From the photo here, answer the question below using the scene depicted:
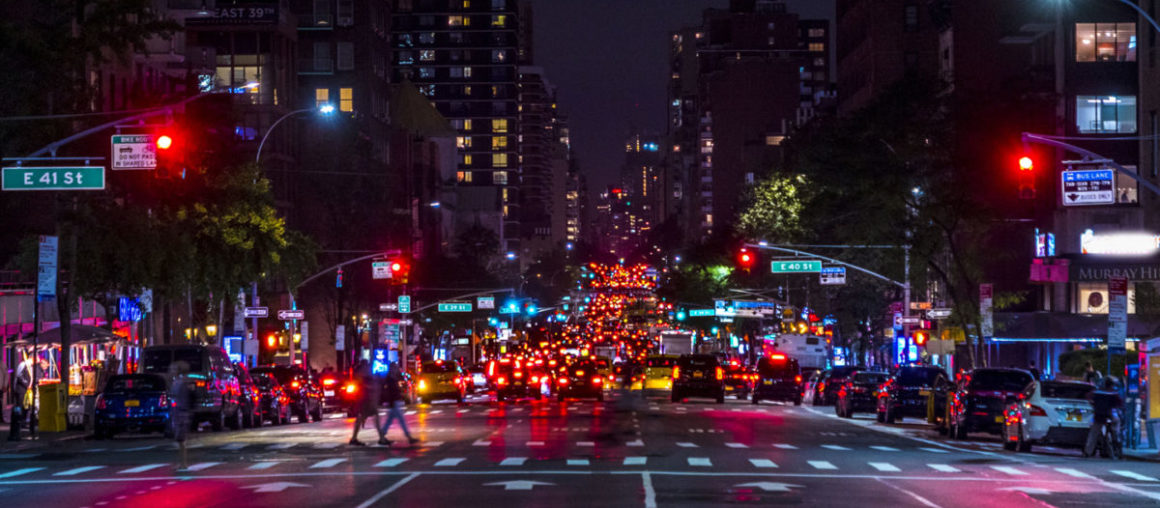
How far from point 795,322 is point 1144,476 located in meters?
68.5

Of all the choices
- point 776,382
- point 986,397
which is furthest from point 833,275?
point 986,397

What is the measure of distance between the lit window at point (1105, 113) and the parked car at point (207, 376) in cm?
4359

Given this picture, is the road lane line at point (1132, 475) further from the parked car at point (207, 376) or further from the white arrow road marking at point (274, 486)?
the parked car at point (207, 376)

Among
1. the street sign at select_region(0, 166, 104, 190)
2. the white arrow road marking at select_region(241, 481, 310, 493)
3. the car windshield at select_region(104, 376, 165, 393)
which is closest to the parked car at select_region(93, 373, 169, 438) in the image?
the car windshield at select_region(104, 376, 165, 393)

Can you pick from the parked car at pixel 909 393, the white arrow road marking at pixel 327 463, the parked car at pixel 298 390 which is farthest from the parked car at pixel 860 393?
the white arrow road marking at pixel 327 463

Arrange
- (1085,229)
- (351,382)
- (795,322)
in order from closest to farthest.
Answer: (351,382), (1085,229), (795,322)

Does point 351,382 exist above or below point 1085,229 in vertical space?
below

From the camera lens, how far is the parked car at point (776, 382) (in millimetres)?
65750

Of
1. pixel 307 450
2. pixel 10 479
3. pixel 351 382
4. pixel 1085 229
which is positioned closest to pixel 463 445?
pixel 307 450

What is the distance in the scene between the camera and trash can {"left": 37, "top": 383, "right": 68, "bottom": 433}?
4044 cm

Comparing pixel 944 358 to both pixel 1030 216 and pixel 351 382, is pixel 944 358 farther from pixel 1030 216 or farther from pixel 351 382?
pixel 351 382

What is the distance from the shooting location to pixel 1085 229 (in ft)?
230

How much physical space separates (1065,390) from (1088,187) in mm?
5637

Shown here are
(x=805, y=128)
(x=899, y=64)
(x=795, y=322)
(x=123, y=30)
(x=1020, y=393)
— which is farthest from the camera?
(x=805, y=128)
